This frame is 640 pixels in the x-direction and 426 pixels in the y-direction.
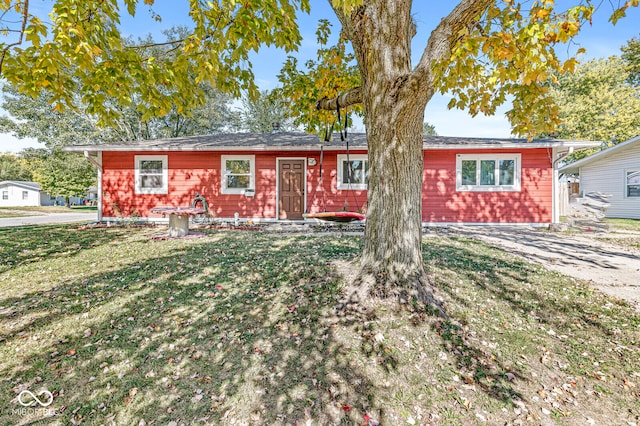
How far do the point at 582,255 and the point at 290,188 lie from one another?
8.05 m

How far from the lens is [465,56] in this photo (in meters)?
2.78

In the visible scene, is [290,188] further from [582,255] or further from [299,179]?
[582,255]

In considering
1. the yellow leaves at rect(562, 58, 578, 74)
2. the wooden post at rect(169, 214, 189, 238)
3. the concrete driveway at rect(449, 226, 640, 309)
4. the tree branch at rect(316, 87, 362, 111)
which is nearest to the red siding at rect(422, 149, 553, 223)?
the concrete driveway at rect(449, 226, 640, 309)

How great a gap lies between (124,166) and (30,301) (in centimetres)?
816

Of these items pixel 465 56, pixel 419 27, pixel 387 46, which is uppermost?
pixel 419 27

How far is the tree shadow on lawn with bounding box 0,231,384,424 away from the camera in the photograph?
2.02 meters

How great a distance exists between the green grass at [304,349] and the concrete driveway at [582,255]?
22.2 inches

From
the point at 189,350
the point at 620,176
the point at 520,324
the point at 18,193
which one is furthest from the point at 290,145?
the point at 18,193

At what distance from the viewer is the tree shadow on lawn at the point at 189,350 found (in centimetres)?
202

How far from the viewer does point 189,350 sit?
8.56 feet

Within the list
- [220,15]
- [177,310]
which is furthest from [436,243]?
[220,15]

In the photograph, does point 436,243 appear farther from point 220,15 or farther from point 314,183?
point 220,15

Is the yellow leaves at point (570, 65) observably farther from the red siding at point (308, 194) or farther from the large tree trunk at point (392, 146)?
the red siding at point (308, 194)

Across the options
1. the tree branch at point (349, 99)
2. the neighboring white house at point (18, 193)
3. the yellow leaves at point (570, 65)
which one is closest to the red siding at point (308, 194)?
the tree branch at point (349, 99)
